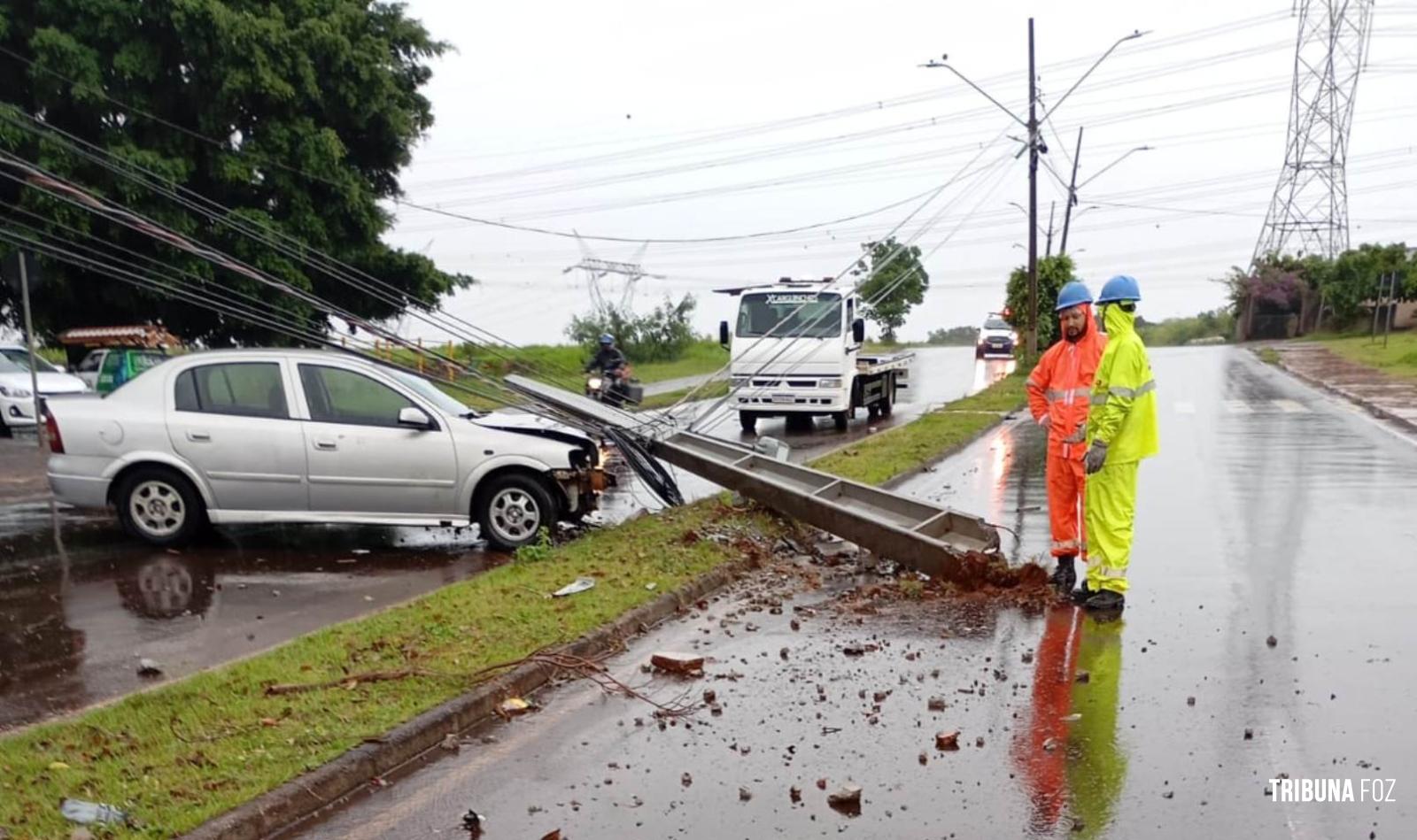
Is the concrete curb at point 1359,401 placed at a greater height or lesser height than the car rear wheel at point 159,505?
lesser

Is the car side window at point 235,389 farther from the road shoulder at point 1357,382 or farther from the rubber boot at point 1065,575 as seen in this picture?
the road shoulder at point 1357,382

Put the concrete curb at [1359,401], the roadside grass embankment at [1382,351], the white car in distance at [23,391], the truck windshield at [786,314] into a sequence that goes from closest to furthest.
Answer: the concrete curb at [1359,401] → the white car in distance at [23,391] → the truck windshield at [786,314] → the roadside grass embankment at [1382,351]

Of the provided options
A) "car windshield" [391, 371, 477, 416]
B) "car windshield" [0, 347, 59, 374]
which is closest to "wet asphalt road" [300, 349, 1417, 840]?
"car windshield" [391, 371, 477, 416]

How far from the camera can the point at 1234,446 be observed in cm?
1609

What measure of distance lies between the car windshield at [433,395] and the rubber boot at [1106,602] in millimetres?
5441

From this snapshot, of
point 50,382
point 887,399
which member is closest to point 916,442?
point 887,399

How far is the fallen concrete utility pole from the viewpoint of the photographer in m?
8.26

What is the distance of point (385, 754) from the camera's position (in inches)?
202

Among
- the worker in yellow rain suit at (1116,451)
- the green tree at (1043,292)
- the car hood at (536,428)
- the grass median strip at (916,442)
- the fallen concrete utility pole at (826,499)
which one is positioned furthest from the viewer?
the green tree at (1043,292)

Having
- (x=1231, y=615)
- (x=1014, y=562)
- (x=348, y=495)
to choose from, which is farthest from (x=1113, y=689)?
(x=348, y=495)

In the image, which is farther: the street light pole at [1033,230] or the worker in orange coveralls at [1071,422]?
the street light pole at [1033,230]

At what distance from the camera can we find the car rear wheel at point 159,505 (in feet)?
31.9

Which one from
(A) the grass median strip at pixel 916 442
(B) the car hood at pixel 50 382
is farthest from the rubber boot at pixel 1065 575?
(B) the car hood at pixel 50 382

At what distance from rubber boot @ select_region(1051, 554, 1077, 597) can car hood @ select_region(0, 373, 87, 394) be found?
18.1 meters
